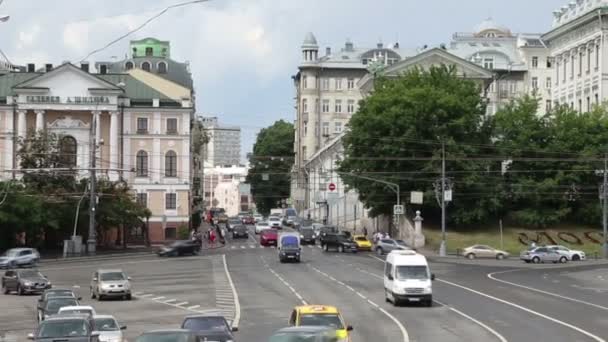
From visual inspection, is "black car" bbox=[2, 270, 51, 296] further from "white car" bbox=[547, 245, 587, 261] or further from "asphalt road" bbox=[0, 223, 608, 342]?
"white car" bbox=[547, 245, 587, 261]

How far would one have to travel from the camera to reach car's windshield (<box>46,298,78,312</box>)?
40.1m

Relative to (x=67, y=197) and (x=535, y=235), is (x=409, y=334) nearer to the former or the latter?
(x=67, y=197)

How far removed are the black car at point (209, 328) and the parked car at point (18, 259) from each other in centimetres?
5050

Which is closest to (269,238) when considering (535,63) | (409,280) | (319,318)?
(409,280)

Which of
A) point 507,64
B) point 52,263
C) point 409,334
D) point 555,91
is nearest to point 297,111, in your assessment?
point 507,64

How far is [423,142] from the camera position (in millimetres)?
104000

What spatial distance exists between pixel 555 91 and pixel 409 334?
9644cm

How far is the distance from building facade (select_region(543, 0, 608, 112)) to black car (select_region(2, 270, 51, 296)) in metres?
66.7

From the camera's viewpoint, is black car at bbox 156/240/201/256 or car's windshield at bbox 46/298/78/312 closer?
car's windshield at bbox 46/298/78/312

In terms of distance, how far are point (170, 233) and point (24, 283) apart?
57.4m

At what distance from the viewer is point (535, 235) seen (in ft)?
338

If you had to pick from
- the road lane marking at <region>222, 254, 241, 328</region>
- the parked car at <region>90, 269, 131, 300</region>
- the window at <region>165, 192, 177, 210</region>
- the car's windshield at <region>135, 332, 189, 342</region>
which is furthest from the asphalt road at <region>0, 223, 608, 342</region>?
the window at <region>165, 192, 177, 210</region>

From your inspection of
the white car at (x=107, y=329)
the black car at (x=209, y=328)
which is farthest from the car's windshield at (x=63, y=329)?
the black car at (x=209, y=328)

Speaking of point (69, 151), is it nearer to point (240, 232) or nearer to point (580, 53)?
point (240, 232)
